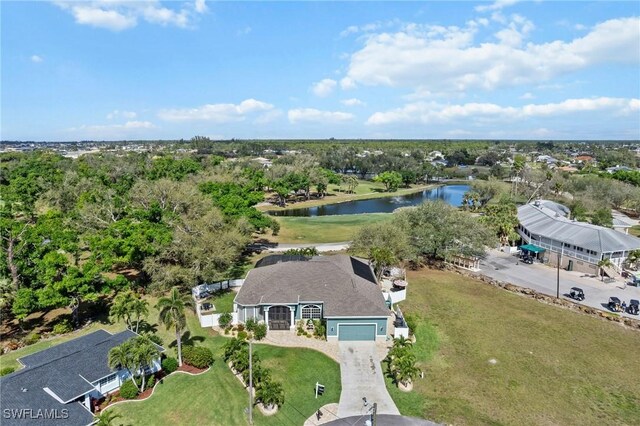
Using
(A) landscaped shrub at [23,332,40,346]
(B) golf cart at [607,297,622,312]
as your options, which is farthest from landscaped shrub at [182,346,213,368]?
(B) golf cart at [607,297,622,312]

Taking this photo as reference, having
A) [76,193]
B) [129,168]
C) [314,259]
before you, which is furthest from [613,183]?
[129,168]

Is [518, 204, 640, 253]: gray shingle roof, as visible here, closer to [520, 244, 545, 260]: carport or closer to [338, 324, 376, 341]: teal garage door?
[520, 244, 545, 260]: carport

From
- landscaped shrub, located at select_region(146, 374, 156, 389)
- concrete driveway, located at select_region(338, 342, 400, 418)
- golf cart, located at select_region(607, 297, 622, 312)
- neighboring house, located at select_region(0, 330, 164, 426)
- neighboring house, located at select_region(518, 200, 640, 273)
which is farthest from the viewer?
neighboring house, located at select_region(518, 200, 640, 273)

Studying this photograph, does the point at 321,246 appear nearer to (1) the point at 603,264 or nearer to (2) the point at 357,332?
(2) the point at 357,332

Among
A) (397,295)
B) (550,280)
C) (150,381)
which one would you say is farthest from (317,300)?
(550,280)

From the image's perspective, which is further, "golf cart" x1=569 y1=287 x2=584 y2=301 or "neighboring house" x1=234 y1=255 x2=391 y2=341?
"golf cart" x1=569 y1=287 x2=584 y2=301
